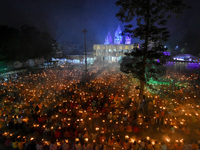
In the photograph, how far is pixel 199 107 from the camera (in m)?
9.68

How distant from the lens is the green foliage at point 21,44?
23625 mm

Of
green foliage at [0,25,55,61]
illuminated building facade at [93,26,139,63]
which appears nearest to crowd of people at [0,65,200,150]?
green foliage at [0,25,55,61]

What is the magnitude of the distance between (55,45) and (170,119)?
45.6 metres

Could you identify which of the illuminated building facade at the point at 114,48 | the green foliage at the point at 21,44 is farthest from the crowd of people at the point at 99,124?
the illuminated building facade at the point at 114,48

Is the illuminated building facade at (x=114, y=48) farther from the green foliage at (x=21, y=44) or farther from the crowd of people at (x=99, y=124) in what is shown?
the crowd of people at (x=99, y=124)

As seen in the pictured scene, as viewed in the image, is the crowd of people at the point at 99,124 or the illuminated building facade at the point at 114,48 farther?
the illuminated building facade at the point at 114,48

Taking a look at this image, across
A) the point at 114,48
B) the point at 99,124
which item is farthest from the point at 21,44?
the point at 114,48

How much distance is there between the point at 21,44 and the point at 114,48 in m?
30.0

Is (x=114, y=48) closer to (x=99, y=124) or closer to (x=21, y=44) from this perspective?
(x=21, y=44)

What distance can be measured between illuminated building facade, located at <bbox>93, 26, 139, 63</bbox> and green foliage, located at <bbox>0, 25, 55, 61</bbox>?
19850 mm

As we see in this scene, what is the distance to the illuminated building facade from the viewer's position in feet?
146

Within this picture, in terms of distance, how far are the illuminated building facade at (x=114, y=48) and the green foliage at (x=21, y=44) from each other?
19850mm

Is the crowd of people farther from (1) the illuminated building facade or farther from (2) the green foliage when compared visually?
(1) the illuminated building facade

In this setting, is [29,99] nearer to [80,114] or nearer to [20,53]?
[80,114]
